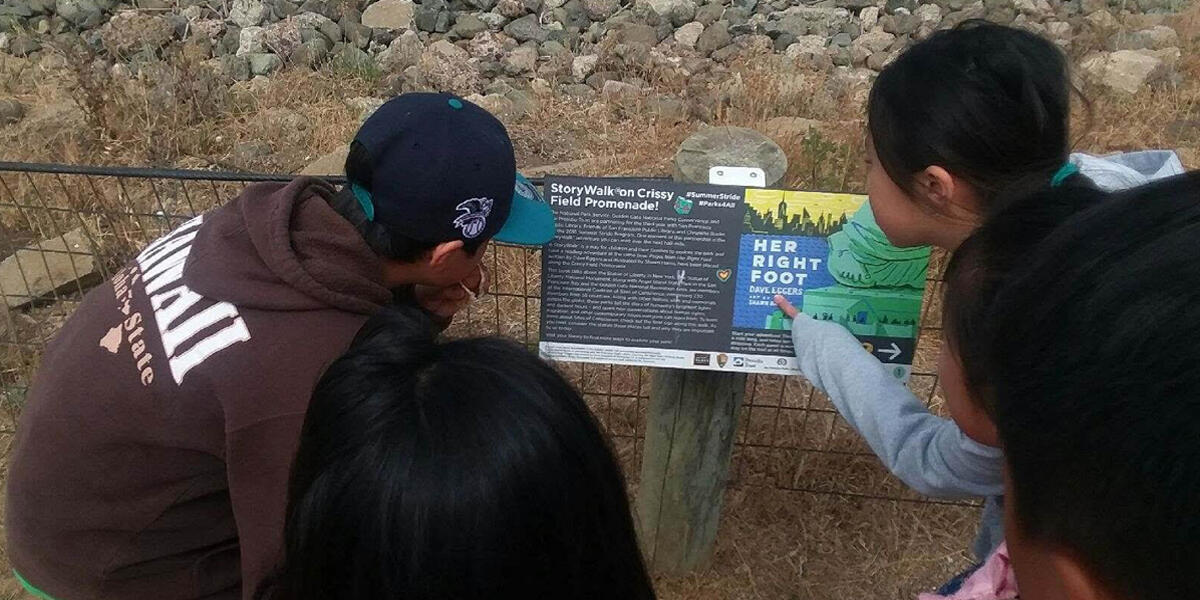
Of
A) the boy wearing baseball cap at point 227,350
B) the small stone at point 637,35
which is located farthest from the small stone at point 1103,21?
the boy wearing baseball cap at point 227,350

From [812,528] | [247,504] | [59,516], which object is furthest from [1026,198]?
[812,528]

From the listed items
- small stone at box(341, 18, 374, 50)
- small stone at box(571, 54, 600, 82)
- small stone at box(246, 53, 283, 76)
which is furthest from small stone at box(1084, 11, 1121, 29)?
small stone at box(246, 53, 283, 76)

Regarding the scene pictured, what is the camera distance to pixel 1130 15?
7773 mm

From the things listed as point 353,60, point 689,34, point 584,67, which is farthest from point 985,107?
point 689,34

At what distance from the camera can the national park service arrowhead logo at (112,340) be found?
4.80 ft

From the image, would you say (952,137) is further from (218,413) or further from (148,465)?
(148,465)

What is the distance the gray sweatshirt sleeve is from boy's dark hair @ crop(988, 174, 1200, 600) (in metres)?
0.70

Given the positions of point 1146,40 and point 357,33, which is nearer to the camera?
point 1146,40

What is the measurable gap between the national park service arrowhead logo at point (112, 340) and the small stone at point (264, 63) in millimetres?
6093

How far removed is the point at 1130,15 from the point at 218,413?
28.4ft

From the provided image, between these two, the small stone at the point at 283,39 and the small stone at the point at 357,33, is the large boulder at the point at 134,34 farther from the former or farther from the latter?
the small stone at the point at 357,33

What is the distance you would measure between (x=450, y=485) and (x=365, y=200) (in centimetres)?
65

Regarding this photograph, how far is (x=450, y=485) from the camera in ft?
3.31

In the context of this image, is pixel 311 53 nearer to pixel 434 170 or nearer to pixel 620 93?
pixel 620 93
